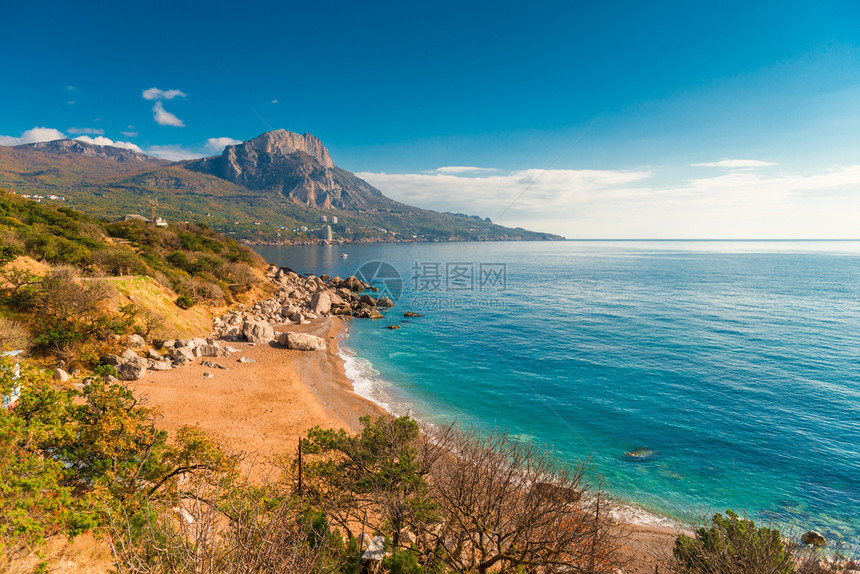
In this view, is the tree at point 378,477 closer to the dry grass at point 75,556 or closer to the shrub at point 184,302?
Result: the dry grass at point 75,556

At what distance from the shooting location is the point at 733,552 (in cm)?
941

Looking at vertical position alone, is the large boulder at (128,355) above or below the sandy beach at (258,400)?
above

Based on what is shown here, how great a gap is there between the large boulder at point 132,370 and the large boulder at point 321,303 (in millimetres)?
23733

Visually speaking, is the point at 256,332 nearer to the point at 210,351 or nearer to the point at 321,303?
the point at 210,351

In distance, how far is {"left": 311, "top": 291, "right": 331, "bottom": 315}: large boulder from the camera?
4672 cm

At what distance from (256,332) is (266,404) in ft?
43.7

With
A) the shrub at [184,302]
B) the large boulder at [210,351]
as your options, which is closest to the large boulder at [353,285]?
the shrub at [184,302]

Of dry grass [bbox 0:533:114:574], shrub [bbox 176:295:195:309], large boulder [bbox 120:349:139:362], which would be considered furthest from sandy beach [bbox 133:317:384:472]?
shrub [bbox 176:295:195:309]

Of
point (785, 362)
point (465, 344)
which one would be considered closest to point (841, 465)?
point (785, 362)

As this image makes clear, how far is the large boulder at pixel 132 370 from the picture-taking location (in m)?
22.2

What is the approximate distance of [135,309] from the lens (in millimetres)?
26375

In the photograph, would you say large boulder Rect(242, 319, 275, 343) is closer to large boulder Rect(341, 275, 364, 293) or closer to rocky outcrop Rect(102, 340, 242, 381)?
rocky outcrop Rect(102, 340, 242, 381)

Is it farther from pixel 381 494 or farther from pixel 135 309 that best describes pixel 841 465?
pixel 135 309

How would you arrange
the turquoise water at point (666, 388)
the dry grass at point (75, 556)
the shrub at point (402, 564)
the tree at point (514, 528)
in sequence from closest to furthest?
the dry grass at point (75, 556) → the shrub at point (402, 564) → the tree at point (514, 528) → the turquoise water at point (666, 388)
